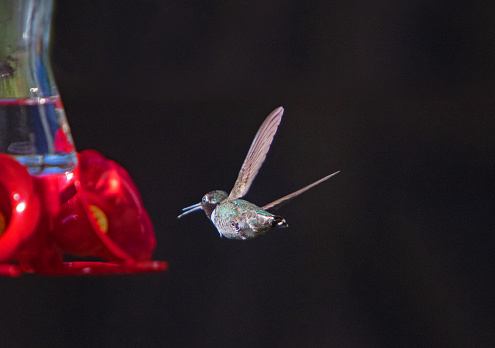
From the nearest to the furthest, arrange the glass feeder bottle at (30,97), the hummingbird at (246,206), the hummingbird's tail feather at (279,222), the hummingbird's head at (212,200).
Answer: the glass feeder bottle at (30,97)
the hummingbird's tail feather at (279,222)
the hummingbird at (246,206)
the hummingbird's head at (212,200)

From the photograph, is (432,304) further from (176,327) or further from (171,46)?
(171,46)

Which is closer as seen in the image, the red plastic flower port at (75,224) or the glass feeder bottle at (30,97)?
the red plastic flower port at (75,224)

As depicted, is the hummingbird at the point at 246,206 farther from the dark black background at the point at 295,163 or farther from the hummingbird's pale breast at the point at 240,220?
the dark black background at the point at 295,163

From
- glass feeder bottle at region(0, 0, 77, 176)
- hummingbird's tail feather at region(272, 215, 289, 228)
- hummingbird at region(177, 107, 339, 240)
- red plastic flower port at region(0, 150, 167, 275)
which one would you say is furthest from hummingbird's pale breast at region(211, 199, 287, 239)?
glass feeder bottle at region(0, 0, 77, 176)

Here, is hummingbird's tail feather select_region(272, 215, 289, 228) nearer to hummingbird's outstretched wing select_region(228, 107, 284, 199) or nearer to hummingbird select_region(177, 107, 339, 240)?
hummingbird select_region(177, 107, 339, 240)

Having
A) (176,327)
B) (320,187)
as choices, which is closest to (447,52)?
(320,187)

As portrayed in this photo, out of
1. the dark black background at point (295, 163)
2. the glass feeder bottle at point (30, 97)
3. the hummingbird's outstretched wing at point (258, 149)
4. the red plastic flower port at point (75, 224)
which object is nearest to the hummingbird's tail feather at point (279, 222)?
the hummingbird's outstretched wing at point (258, 149)
